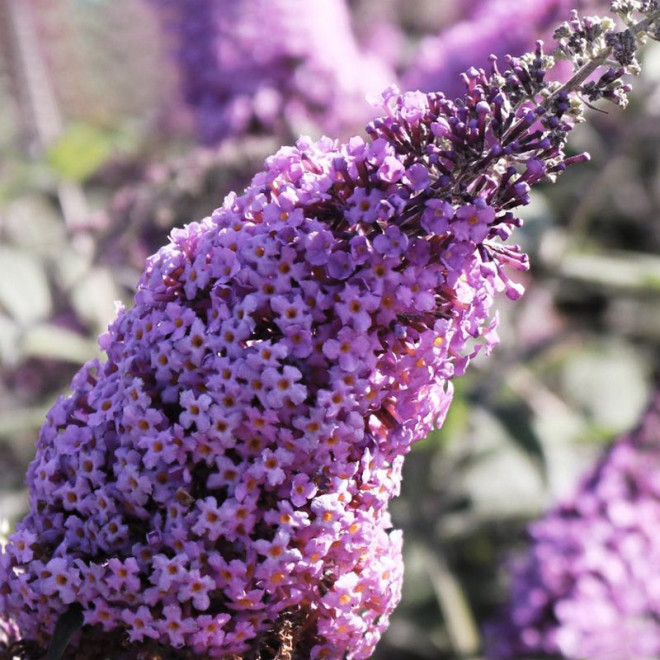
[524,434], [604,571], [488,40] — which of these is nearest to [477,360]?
[524,434]

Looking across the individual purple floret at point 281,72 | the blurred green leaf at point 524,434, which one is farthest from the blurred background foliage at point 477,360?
the individual purple floret at point 281,72

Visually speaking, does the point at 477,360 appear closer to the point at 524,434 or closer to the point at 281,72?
the point at 524,434

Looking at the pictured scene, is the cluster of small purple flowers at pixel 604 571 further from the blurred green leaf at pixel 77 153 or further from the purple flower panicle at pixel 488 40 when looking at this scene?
the blurred green leaf at pixel 77 153

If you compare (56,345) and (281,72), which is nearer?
(56,345)

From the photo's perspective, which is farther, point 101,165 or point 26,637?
point 101,165

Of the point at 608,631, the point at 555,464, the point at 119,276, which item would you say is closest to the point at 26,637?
the point at 608,631

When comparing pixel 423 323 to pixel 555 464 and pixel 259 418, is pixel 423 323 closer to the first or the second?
pixel 259 418
